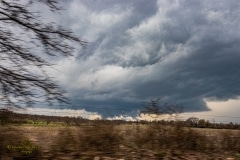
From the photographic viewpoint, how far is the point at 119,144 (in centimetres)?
951

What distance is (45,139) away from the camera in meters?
9.96

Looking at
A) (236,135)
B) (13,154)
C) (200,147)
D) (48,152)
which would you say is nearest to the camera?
(13,154)

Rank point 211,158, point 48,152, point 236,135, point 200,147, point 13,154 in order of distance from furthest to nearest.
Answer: point 236,135
point 200,147
point 211,158
point 48,152
point 13,154

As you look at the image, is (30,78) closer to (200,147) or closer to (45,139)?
(45,139)

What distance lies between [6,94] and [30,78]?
0.71 m

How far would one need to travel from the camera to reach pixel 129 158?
837 centimetres

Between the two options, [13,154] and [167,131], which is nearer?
[13,154]

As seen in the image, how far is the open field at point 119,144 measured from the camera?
26.7 ft

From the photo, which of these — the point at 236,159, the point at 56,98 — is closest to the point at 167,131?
the point at 236,159

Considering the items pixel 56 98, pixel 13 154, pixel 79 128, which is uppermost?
pixel 56 98

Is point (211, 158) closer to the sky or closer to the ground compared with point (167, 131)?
closer to the ground

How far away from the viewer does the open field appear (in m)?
8.12

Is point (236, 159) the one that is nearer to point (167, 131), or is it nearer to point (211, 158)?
point (211, 158)

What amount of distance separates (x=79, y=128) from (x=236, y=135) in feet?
14.9
